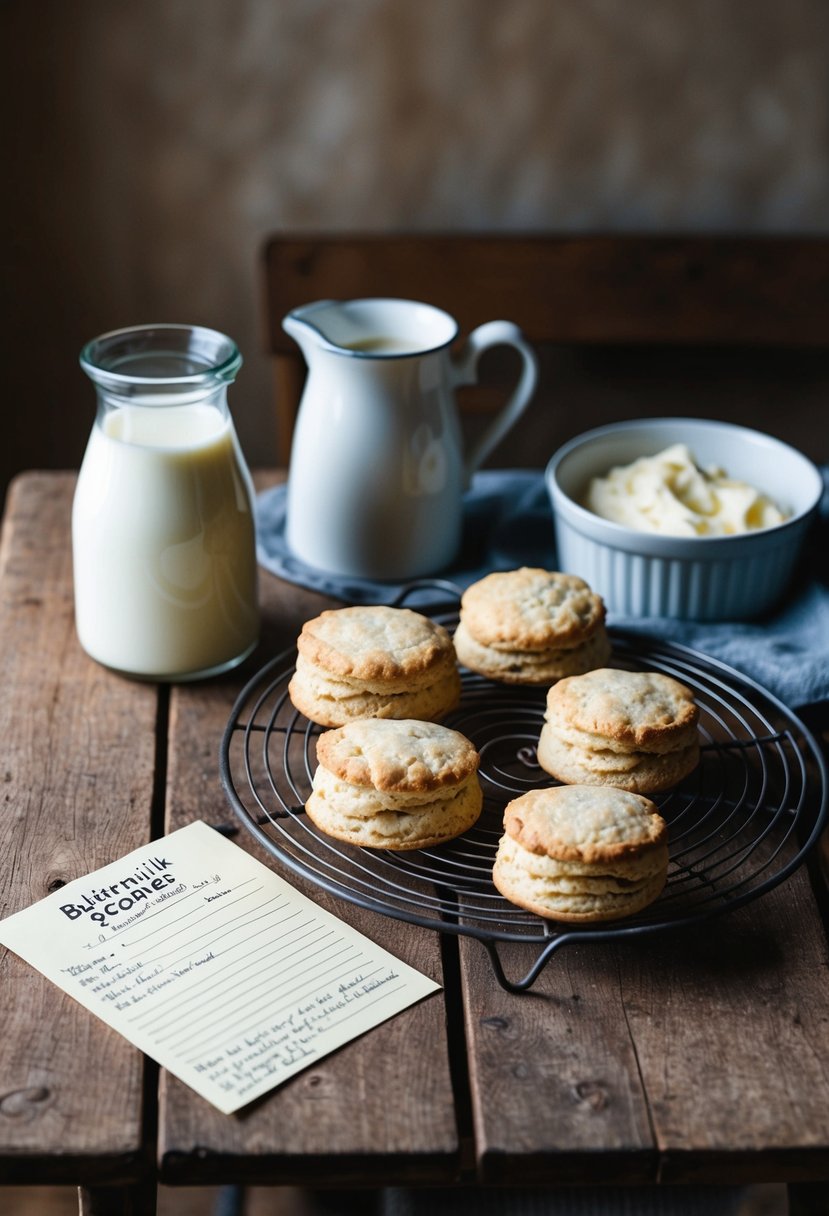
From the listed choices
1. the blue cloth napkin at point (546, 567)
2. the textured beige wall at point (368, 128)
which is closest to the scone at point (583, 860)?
the blue cloth napkin at point (546, 567)

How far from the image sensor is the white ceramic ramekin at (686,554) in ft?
4.07

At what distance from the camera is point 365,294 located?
6.37ft

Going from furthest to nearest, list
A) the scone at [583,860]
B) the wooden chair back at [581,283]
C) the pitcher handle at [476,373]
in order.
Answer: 1. the wooden chair back at [581,283]
2. the pitcher handle at [476,373]
3. the scone at [583,860]

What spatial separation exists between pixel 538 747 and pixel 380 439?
41cm

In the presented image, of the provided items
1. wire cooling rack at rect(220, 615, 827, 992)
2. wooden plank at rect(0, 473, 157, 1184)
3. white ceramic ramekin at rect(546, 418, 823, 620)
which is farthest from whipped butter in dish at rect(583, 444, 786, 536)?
wooden plank at rect(0, 473, 157, 1184)

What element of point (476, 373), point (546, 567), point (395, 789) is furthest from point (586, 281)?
point (395, 789)

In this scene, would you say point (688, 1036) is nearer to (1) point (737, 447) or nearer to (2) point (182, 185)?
(1) point (737, 447)

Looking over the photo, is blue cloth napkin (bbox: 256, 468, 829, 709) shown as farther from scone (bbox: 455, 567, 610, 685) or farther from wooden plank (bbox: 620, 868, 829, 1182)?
wooden plank (bbox: 620, 868, 829, 1182)

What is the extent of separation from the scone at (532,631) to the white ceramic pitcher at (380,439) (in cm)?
21

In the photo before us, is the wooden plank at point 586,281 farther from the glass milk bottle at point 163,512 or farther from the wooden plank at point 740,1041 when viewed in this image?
the wooden plank at point 740,1041

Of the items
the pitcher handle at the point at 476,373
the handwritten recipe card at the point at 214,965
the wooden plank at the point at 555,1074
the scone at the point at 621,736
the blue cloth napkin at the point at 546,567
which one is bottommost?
the blue cloth napkin at the point at 546,567

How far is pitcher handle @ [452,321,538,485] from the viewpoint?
4.44 ft

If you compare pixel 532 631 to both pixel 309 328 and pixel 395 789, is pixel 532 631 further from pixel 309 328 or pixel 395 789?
pixel 309 328

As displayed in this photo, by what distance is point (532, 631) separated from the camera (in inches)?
43.0
